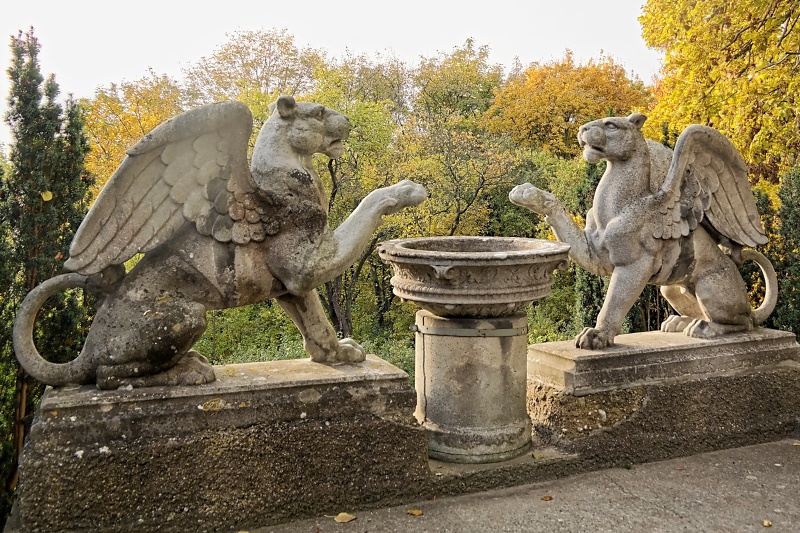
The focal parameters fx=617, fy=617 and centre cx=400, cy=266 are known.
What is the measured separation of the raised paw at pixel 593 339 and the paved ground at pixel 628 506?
2.51 feet

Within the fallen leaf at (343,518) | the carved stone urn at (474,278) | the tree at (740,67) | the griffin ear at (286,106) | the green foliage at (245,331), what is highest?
the tree at (740,67)

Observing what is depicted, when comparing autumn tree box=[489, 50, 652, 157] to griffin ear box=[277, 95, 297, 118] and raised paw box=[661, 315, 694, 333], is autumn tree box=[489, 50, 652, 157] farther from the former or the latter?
griffin ear box=[277, 95, 297, 118]

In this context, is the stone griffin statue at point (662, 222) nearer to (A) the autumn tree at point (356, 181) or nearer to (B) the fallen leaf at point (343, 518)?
(B) the fallen leaf at point (343, 518)

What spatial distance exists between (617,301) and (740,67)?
660 centimetres

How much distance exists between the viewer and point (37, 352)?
300 cm

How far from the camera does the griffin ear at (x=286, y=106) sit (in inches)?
125

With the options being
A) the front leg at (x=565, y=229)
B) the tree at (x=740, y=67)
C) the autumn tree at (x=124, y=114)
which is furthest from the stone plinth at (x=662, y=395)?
the autumn tree at (x=124, y=114)

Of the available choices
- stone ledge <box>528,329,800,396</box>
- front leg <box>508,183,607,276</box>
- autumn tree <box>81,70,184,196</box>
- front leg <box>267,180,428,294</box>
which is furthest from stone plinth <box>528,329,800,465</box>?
autumn tree <box>81,70,184,196</box>

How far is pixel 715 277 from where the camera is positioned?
13.8 ft

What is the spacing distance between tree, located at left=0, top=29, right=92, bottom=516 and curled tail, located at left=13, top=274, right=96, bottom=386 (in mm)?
949

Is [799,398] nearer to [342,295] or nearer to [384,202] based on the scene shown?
[384,202]

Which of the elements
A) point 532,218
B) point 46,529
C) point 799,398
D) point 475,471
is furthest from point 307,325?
point 532,218

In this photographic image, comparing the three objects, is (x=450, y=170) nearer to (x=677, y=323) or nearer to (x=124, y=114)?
(x=124, y=114)

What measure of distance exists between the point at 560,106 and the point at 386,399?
21.6 meters
